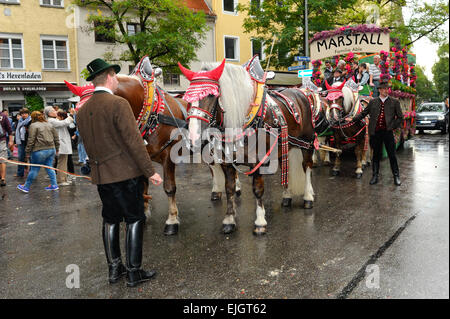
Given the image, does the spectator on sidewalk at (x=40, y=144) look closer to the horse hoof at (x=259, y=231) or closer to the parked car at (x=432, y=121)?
the horse hoof at (x=259, y=231)

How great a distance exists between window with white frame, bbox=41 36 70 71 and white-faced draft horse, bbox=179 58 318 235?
1846 cm

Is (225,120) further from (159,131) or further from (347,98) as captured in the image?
(347,98)

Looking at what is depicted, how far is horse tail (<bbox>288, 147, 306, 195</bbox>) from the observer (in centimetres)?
583

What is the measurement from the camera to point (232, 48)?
25.9m

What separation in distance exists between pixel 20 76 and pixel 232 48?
13.7m

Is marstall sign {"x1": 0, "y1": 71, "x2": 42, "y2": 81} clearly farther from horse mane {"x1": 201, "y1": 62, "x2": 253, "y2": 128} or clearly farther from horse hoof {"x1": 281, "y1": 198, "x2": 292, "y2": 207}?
horse mane {"x1": 201, "y1": 62, "x2": 253, "y2": 128}

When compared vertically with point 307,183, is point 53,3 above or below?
above

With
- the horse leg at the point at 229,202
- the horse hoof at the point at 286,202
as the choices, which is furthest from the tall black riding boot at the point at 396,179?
the horse leg at the point at 229,202

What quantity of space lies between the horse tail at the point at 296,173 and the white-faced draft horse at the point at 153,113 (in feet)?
6.67

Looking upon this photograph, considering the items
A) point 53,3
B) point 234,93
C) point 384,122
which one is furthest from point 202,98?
point 53,3

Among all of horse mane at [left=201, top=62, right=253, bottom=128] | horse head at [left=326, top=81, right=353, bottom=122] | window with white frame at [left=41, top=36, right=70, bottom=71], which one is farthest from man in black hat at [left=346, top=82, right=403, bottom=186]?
window with white frame at [left=41, top=36, right=70, bottom=71]
